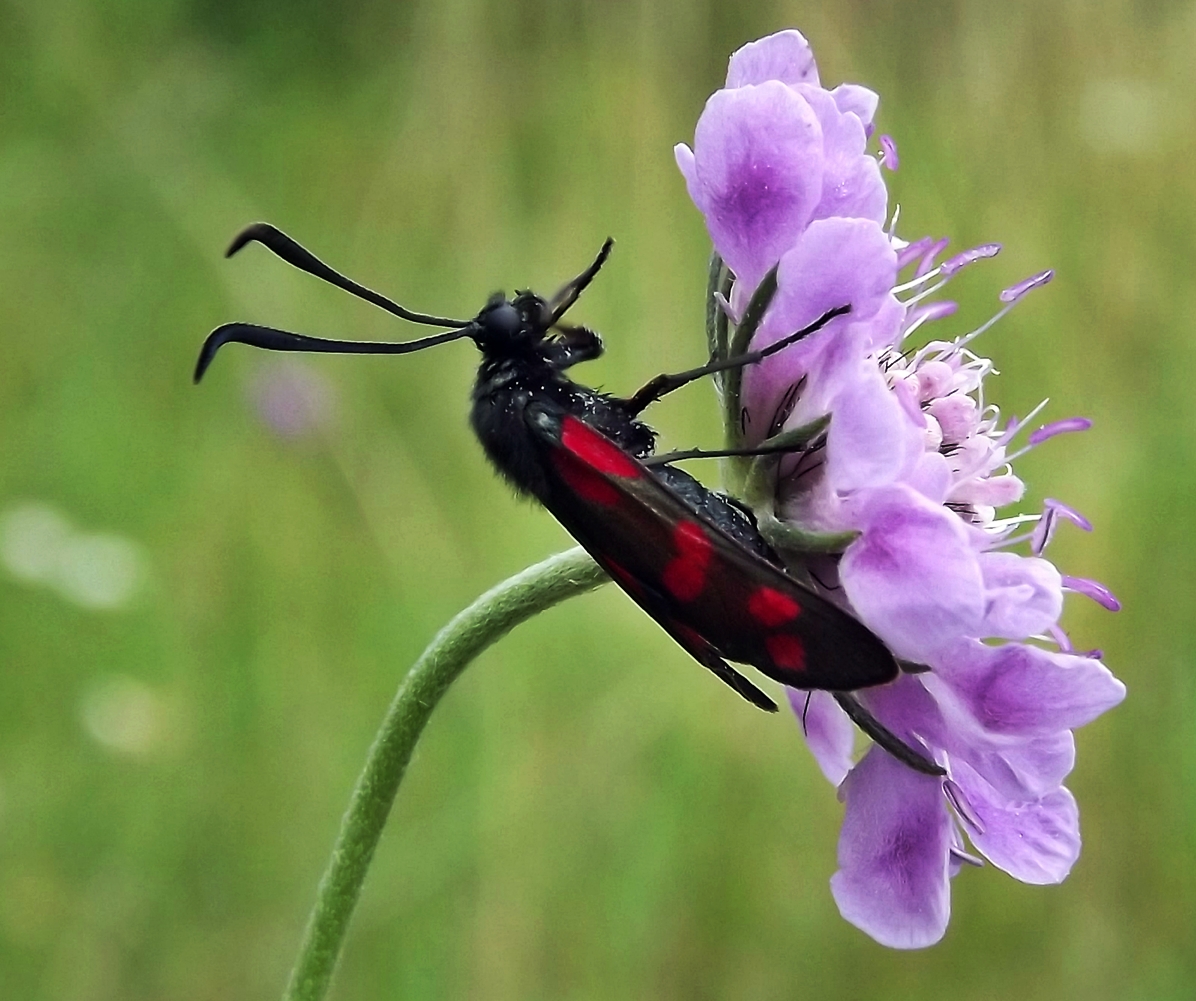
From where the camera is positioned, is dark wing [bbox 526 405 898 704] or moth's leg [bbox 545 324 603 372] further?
moth's leg [bbox 545 324 603 372]

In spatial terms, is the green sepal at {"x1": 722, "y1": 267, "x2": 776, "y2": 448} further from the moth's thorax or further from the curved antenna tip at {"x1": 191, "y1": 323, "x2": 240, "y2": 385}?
the curved antenna tip at {"x1": 191, "y1": 323, "x2": 240, "y2": 385}

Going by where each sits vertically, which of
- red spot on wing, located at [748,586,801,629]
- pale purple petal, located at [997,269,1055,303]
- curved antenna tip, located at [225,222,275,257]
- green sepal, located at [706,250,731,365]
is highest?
curved antenna tip, located at [225,222,275,257]

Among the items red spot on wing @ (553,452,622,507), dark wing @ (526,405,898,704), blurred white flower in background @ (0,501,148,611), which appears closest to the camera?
dark wing @ (526,405,898,704)

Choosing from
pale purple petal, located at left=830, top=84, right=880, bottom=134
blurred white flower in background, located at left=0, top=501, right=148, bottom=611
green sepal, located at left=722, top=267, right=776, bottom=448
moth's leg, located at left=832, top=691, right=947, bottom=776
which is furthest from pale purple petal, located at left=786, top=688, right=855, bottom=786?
blurred white flower in background, located at left=0, top=501, right=148, bottom=611

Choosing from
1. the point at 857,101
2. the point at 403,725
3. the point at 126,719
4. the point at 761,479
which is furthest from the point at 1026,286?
the point at 126,719

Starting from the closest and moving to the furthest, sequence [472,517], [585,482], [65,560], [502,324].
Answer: [585,482], [502,324], [65,560], [472,517]

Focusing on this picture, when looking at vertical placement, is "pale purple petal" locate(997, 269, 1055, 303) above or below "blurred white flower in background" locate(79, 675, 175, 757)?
below

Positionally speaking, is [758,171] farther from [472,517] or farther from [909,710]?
[472,517]
